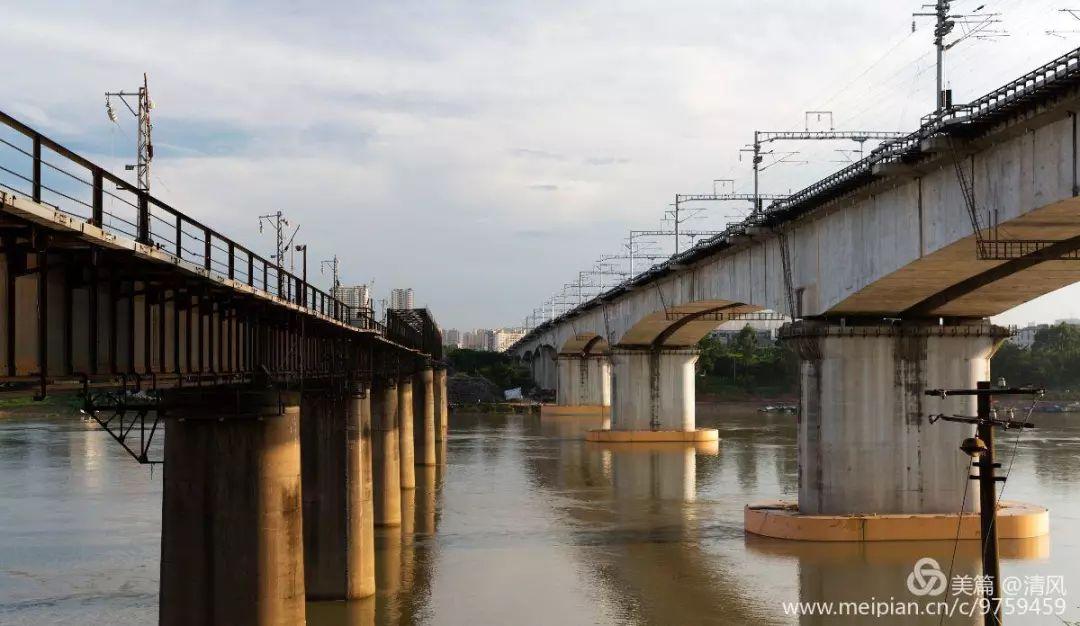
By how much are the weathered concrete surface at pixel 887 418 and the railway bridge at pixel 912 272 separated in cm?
5

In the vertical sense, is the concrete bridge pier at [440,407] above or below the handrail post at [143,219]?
below

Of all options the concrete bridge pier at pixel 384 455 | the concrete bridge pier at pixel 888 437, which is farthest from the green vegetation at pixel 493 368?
the concrete bridge pier at pixel 888 437

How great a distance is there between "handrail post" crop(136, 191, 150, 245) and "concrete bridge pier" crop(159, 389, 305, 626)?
3.91m

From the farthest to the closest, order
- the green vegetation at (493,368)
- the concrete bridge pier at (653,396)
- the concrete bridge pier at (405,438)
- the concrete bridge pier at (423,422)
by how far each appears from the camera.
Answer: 1. the green vegetation at (493,368)
2. the concrete bridge pier at (653,396)
3. the concrete bridge pier at (423,422)
4. the concrete bridge pier at (405,438)

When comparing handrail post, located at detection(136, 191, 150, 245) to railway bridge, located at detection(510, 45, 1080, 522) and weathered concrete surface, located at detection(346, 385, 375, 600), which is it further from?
railway bridge, located at detection(510, 45, 1080, 522)

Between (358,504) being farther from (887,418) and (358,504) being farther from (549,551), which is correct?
(887,418)

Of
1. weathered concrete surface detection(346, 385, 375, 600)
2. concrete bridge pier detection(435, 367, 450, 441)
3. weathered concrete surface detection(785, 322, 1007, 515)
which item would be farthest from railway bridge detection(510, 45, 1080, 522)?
concrete bridge pier detection(435, 367, 450, 441)

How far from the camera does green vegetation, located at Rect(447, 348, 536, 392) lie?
17912 cm

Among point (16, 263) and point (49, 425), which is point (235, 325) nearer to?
point (16, 263)

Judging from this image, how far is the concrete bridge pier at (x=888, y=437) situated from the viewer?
122 feet

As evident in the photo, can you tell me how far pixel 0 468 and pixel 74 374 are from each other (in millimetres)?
54617

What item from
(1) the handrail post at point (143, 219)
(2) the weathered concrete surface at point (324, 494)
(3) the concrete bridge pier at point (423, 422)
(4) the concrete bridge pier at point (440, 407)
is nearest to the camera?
(1) the handrail post at point (143, 219)

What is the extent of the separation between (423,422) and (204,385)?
49.3 metres

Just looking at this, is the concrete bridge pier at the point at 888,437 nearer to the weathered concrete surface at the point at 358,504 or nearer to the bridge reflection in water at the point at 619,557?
the bridge reflection in water at the point at 619,557
